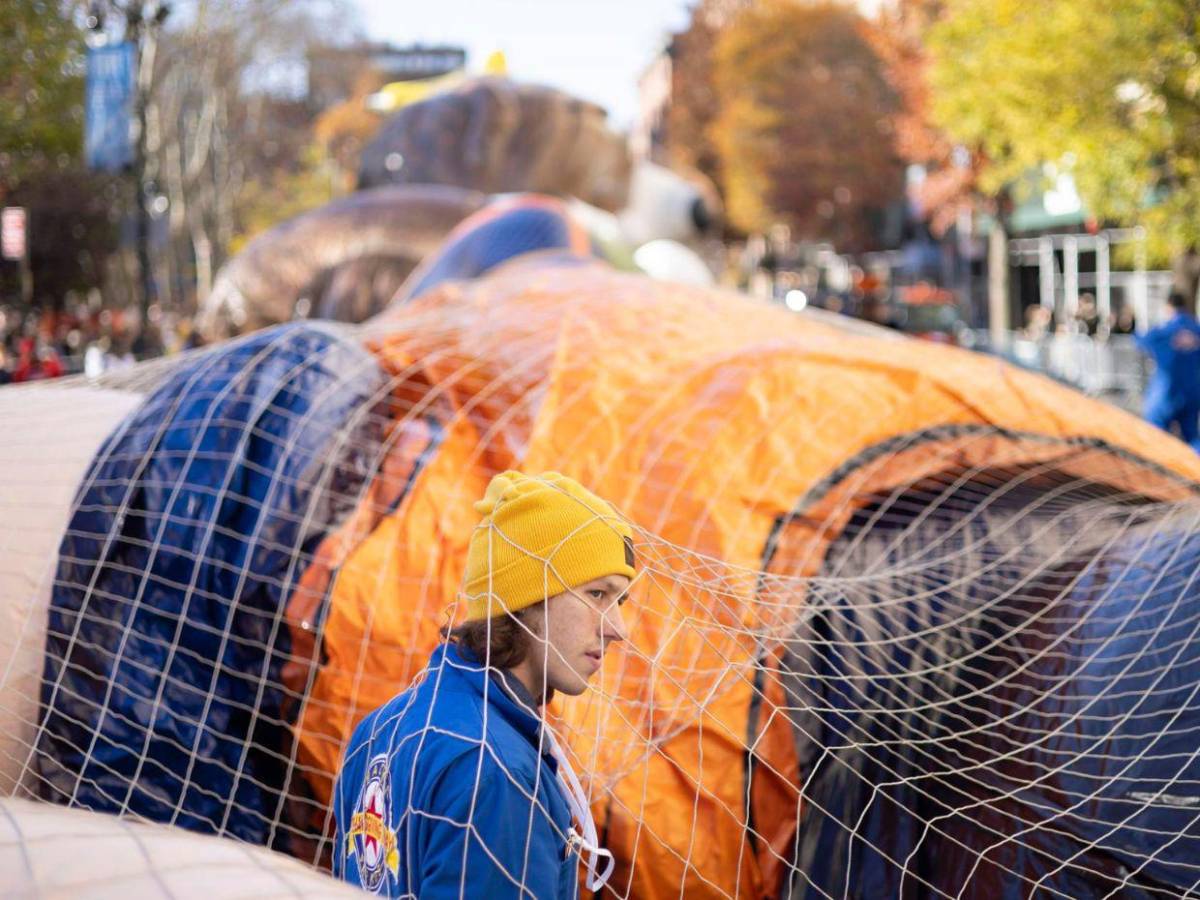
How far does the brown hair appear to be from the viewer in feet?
6.92

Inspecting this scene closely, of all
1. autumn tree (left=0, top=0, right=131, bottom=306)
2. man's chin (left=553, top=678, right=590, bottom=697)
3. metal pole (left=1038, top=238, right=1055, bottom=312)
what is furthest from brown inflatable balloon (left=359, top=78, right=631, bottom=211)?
man's chin (left=553, top=678, right=590, bottom=697)

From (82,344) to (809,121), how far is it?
76.5 feet

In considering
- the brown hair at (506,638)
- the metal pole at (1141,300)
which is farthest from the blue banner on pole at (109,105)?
the metal pole at (1141,300)

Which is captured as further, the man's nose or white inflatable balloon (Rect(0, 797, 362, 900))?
the man's nose

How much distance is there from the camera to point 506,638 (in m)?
2.11

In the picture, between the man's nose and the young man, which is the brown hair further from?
the man's nose

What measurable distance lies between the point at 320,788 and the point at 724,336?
225 cm

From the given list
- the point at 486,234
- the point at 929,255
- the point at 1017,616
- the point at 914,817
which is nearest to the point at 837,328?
the point at 1017,616

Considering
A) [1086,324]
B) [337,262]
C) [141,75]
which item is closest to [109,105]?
[141,75]

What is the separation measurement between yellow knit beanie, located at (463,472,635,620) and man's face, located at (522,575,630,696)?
0.02 meters

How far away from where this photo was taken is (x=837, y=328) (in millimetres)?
6172

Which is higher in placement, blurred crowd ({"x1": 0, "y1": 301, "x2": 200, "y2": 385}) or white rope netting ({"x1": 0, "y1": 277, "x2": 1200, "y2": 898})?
white rope netting ({"x1": 0, "y1": 277, "x2": 1200, "y2": 898})

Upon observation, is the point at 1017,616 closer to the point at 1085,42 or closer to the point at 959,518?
the point at 959,518

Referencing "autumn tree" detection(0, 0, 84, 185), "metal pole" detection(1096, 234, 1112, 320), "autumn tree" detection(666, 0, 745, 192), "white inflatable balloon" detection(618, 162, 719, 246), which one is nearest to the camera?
"autumn tree" detection(0, 0, 84, 185)
